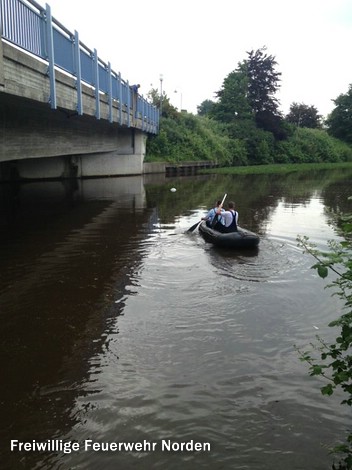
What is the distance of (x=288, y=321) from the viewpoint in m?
7.17

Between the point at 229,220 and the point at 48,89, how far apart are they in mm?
6034

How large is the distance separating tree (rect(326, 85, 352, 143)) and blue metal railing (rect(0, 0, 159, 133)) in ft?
231

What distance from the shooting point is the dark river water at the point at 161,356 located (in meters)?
4.18

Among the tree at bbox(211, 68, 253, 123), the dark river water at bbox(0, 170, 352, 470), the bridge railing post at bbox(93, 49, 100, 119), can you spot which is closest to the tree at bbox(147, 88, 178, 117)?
the tree at bbox(211, 68, 253, 123)

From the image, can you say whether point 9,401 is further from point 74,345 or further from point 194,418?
point 194,418

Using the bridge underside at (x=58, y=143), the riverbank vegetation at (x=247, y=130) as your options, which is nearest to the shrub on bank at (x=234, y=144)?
the riverbank vegetation at (x=247, y=130)

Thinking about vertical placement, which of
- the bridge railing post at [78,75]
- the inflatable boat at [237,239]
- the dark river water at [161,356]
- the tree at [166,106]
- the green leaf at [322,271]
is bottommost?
the dark river water at [161,356]

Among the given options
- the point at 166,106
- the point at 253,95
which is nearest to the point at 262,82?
the point at 253,95

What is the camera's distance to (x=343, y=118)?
3162 inches

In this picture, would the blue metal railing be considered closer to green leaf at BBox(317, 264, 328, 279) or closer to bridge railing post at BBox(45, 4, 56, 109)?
bridge railing post at BBox(45, 4, 56, 109)

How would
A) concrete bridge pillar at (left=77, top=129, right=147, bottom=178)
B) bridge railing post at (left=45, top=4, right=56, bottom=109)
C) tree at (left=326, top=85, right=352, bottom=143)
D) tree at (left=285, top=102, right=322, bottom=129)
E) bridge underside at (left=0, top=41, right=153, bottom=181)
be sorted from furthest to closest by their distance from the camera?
tree at (left=285, top=102, right=322, bottom=129) < tree at (left=326, top=85, right=352, bottom=143) < concrete bridge pillar at (left=77, top=129, right=147, bottom=178) < bridge railing post at (left=45, top=4, right=56, bottom=109) < bridge underside at (left=0, top=41, right=153, bottom=181)

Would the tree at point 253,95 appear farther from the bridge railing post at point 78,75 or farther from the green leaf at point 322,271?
the green leaf at point 322,271

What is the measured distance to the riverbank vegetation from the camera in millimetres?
51156

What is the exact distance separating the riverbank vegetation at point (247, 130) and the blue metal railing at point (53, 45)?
31.3 m
